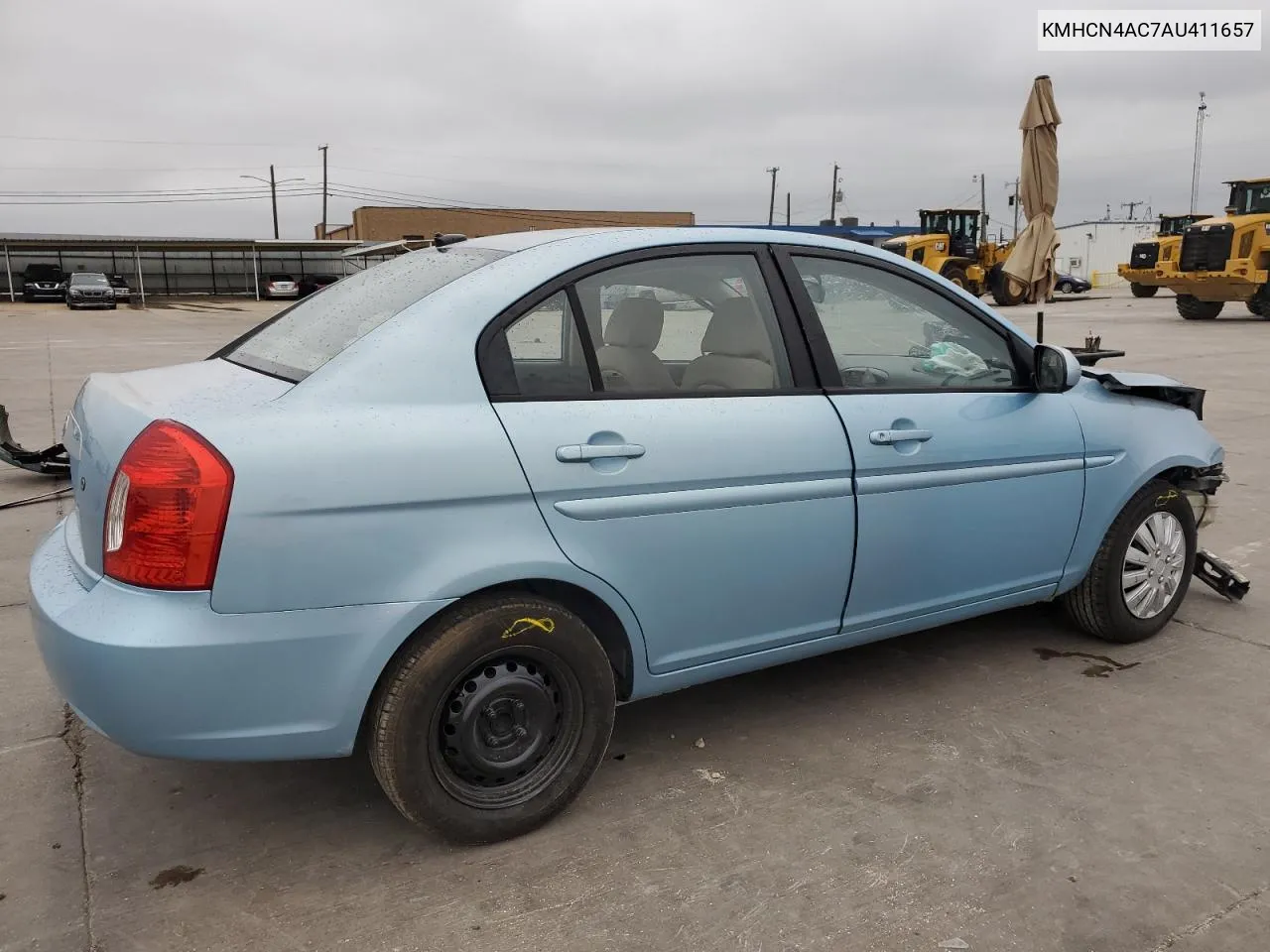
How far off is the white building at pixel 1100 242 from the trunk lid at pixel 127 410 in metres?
57.9

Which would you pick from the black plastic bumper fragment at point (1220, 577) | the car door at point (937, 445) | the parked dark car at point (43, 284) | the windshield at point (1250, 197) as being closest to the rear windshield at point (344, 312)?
the car door at point (937, 445)

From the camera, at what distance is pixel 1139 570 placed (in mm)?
3820

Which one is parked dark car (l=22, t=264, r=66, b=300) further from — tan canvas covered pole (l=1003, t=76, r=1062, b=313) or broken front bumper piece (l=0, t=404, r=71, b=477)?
tan canvas covered pole (l=1003, t=76, r=1062, b=313)

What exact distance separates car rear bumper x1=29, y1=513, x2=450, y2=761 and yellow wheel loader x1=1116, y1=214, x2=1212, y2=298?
71.5ft

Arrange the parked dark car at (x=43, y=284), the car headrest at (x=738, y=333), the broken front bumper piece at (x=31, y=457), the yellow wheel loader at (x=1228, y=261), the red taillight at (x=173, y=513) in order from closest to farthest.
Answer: the red taillight at (x=173, y=513), the car headrest at (x=738, y=333), the broken front bumper piece at (x=31, y=457), the yellow wheel loader at (x=1228, y=261), the parked dark car at (x=43, y=284)

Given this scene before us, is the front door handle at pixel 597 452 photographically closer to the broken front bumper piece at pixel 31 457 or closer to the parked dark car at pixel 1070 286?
the broken front bumper piece at pixel 31 457

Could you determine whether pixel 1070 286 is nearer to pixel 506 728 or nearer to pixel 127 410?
pixel 506 728

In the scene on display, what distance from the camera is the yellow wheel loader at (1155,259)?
2123 cm

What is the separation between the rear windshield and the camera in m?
2.54

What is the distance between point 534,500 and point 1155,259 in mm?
28021

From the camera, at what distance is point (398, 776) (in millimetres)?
2344

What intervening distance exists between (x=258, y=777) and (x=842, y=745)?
175cm

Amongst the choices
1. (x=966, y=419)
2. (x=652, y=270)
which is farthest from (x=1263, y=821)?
(x=652, y=270)

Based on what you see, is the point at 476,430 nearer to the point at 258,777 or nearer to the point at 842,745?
the point at 258,777
